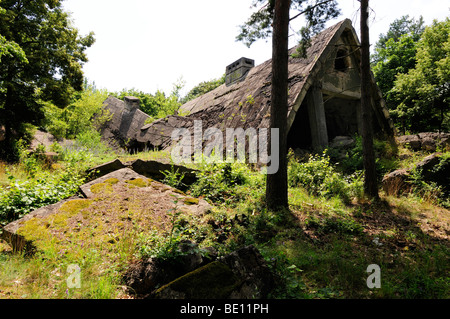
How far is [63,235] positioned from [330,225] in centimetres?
466

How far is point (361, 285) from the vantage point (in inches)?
124

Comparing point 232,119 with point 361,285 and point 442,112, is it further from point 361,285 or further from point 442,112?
point 442,112

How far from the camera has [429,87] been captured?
16.7 metres

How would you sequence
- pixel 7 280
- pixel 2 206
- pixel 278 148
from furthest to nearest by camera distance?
pixel 278 148 < pixel 2 206 < pixel 7 280

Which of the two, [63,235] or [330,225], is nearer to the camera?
[63,235]

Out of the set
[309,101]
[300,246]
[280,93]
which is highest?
[309,101]

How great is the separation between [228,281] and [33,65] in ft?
35.6

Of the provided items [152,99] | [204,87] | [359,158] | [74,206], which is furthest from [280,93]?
[204,87]

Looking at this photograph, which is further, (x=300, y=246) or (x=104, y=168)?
(x=104, y=168)

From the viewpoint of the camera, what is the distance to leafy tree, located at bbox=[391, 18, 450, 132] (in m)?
16.7

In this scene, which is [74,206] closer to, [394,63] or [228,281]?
[228,281]

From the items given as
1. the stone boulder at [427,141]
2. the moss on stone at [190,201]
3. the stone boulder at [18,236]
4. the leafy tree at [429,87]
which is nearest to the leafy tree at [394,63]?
the leafy tree at [429,87]

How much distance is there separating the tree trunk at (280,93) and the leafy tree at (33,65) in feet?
29.1
